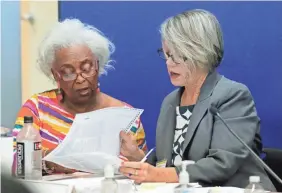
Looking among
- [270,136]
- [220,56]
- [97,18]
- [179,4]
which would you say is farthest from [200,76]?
[97,18]

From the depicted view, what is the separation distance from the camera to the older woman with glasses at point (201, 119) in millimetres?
1405

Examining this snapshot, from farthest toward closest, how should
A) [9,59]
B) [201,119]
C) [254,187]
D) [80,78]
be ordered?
[9,59] → [80,78] → [201,119] → [254,187]

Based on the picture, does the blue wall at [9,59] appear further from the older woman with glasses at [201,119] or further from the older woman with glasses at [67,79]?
the older woman with glasses at [201,119]

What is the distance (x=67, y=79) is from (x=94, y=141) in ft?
1.15

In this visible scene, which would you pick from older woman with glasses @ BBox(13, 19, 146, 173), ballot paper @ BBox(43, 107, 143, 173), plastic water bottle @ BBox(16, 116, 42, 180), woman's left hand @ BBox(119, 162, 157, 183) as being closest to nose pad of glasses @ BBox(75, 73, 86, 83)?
older woman with glasses @ BBox(13, 19, 146, 173)

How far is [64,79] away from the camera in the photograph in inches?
69.9

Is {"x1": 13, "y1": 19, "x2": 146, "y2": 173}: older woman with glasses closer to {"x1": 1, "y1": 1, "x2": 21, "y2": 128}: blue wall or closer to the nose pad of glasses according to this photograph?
the nose pad of glasses

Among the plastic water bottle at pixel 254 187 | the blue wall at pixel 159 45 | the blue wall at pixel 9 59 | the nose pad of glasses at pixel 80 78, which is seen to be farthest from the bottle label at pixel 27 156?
the blue wall at pixel 9 59

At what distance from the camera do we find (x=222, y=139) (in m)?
1.43

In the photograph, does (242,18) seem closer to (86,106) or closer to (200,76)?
(200,76)

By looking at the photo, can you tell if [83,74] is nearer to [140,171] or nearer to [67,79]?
[67,79]

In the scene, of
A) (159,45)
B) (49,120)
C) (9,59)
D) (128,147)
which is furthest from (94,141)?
(9,59)

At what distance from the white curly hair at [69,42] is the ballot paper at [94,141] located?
13.2 inches

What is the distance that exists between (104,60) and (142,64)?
2.19 ft
